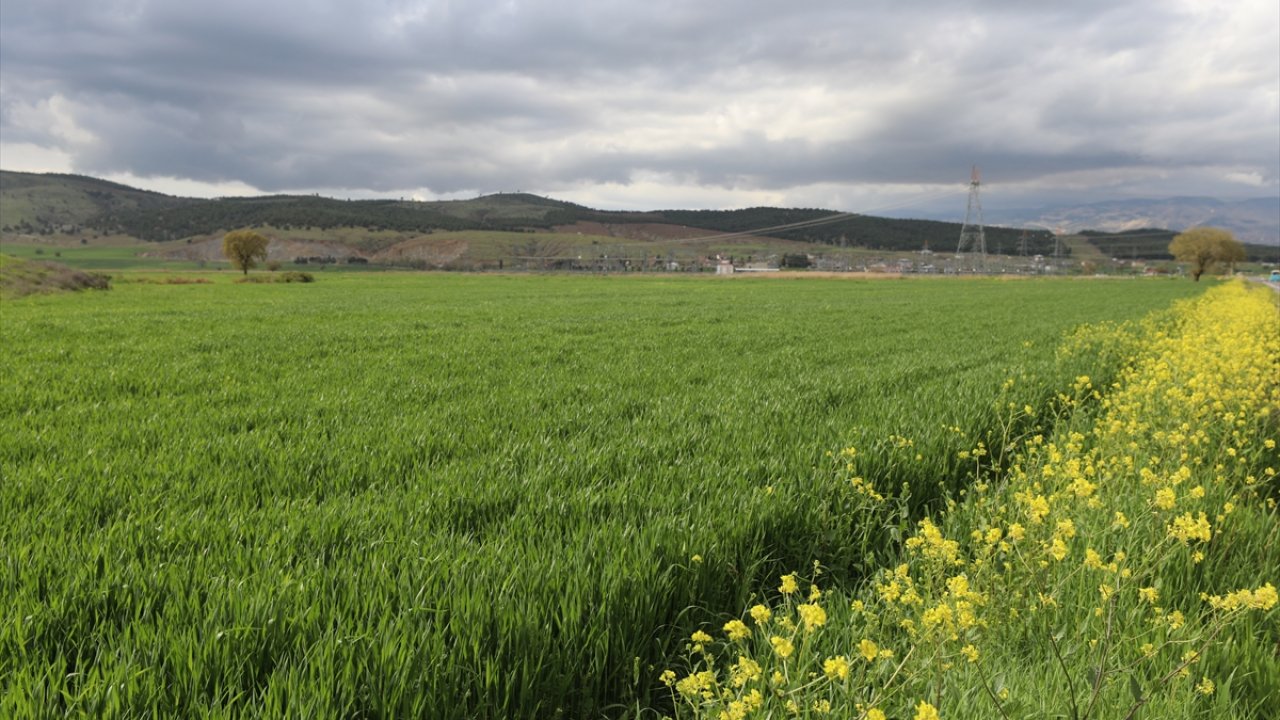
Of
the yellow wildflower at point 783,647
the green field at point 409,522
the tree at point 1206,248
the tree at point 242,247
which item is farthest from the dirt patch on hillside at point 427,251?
the yellow wildflower at point 783,647

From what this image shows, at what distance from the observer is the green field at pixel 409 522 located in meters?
2.45

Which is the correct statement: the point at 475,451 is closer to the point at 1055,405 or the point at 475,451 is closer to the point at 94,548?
the point at 94,548

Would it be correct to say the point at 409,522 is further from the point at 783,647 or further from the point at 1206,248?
the point at 1206,248

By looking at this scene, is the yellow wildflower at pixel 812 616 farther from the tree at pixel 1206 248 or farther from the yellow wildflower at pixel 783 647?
the tree at pixel 1206 248

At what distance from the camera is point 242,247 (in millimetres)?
99000

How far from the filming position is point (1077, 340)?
567 inches

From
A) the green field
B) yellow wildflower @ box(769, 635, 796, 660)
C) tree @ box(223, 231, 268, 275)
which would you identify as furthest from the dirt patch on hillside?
yellow wildflower @ box(769, 635, 796, 660)

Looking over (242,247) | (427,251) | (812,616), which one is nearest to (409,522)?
(812,616)

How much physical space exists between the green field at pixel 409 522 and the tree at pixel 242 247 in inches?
4122

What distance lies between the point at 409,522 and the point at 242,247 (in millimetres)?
114064

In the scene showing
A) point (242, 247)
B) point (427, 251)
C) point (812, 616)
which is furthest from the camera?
point (427, 251)

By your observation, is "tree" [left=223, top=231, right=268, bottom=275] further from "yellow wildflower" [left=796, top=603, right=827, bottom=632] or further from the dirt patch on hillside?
"yellow wildflower" [left=796, top=603, right=827, bottom=632]

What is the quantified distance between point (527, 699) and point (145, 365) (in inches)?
413

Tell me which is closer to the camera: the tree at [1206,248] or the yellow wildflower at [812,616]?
the yellow wildflower at [812,616]
